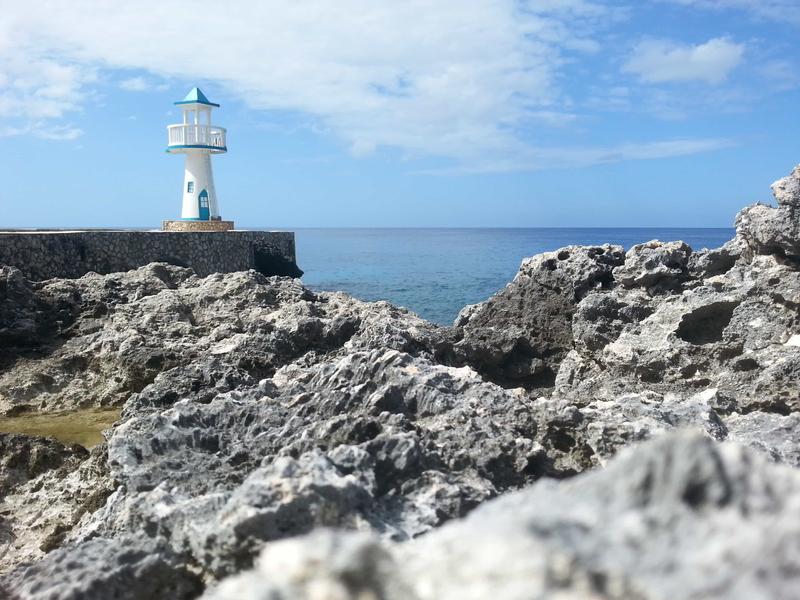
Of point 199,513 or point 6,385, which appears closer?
point 199,513

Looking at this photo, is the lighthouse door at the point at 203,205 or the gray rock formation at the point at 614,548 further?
the lighthouse door at the point at 203,205

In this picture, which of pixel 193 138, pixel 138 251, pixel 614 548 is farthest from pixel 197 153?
pixel 614 548

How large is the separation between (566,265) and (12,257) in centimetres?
2034

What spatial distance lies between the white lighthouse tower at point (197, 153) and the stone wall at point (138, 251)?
3214mm

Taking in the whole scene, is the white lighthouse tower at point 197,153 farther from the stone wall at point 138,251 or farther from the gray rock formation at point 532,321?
the gray rock formation at point 532,321

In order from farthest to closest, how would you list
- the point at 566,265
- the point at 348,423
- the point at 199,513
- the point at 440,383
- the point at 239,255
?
the point at 239,255 < the point at 566,265 < the point at 440,383 < the point at 348,423 < the point at 199,513

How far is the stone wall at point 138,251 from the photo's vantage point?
81.1 feet

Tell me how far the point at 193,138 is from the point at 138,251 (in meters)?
11.6

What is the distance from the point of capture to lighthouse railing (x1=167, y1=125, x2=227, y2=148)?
38.9 m

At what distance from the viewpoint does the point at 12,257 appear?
23.9 metres

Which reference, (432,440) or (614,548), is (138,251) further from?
(614,548)

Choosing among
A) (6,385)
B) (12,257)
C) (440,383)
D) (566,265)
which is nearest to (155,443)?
(440,383)

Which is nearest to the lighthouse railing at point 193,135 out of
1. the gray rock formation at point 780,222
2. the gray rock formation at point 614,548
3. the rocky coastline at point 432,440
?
the rocky coastline at point 432,440

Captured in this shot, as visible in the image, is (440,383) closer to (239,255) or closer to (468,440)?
(468,440)
